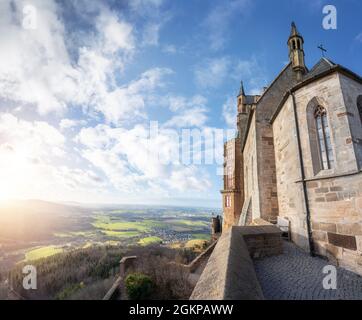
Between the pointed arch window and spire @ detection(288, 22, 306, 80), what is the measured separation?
795 cm

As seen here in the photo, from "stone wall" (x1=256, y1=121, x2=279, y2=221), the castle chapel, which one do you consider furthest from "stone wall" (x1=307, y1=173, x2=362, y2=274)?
"stone wall" (x1=256, y1=121, x2=279, y2=221)

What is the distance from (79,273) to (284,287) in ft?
105

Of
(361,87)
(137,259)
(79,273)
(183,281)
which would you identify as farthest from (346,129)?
(79,273)

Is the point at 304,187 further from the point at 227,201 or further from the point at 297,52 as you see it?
the point at 227,201

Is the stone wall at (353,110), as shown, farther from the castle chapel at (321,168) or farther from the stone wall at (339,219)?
the stone wall at (339,219)

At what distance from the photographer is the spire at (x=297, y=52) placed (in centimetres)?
1540

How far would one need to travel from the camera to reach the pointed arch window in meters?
8.53

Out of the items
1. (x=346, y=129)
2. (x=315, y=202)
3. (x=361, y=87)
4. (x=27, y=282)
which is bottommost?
(x=27, y=282)

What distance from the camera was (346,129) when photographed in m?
7.74

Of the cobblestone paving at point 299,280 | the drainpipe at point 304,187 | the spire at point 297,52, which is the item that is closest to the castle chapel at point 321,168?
the drainpipe at point 304,187

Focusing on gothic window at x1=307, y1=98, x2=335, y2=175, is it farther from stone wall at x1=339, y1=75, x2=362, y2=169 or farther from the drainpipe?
stone wall at x1=339, y1=75, x2=362, y2=169

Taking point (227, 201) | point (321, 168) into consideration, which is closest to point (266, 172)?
point (321, 168)

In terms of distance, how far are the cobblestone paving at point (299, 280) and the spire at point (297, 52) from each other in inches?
528
